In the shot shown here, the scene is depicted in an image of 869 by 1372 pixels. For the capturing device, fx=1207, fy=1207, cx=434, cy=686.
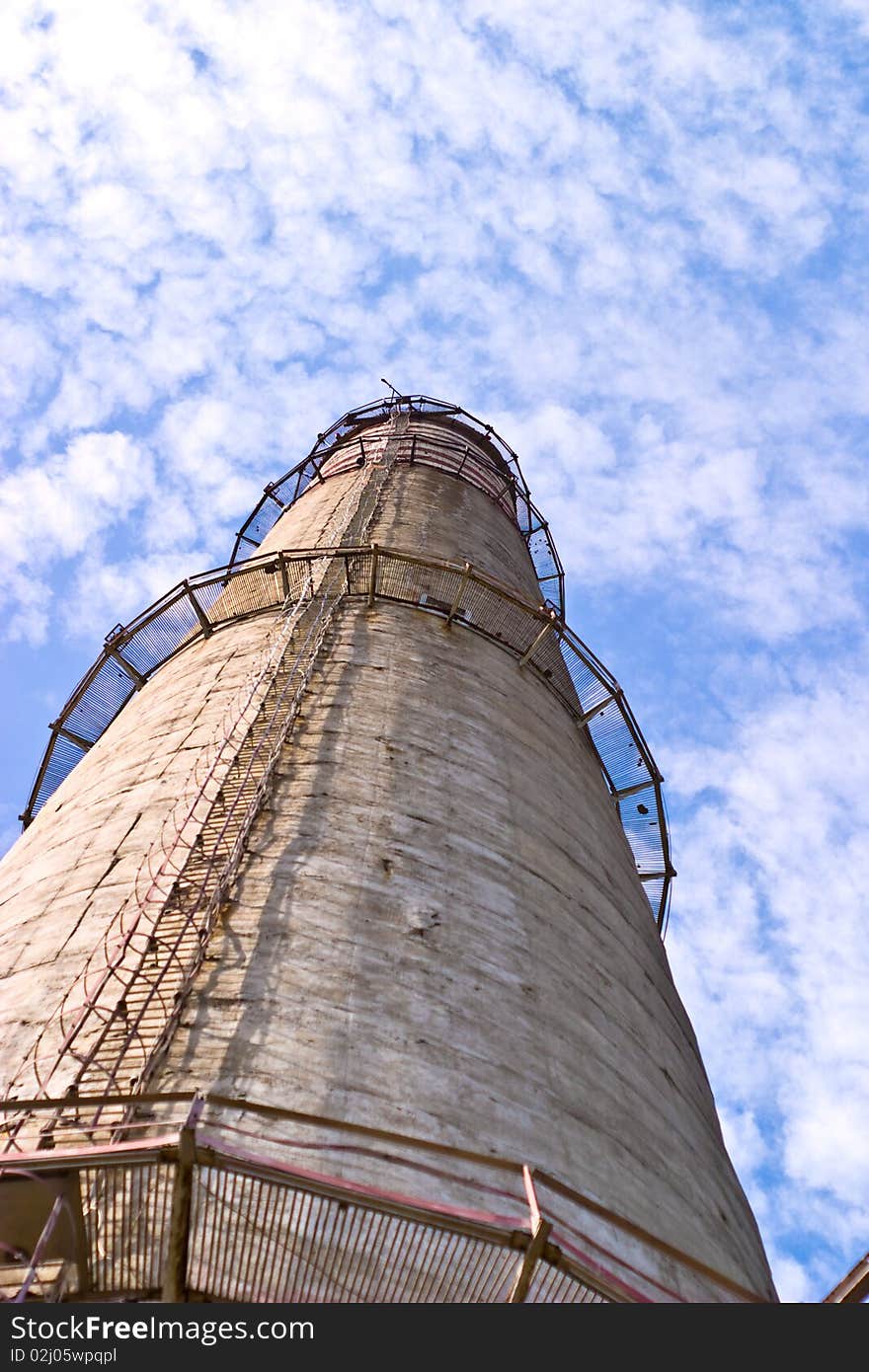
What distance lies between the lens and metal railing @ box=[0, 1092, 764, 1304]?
19.4 feet

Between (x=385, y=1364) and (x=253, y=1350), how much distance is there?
580 mm

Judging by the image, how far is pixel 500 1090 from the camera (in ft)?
25.8

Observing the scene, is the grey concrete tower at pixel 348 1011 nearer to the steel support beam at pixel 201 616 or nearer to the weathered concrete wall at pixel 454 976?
the weathered concrete wall at pixel 454 976

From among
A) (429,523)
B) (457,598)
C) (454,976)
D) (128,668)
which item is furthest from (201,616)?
(454,976)

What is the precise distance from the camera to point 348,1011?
8031mm

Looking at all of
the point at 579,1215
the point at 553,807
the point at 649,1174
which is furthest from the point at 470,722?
the point at 579,1215

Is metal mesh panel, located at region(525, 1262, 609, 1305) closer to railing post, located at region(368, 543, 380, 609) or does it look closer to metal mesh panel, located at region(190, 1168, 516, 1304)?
metal mesh panel, located at region(190, 1168, 516, 1304)

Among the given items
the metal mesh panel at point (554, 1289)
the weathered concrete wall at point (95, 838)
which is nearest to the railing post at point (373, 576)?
the weathered concrete wall at point (95, 838)

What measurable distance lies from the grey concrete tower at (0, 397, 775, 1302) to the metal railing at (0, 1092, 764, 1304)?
0.05 ft

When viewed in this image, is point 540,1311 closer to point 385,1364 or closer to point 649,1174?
point 385,1364

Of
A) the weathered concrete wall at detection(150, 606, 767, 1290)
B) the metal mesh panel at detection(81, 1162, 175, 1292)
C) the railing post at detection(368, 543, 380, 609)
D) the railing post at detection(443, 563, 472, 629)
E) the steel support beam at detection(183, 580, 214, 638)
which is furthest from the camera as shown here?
the steel support beam at detection(183, 580, 214, 638)

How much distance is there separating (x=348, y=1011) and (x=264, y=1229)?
6.25 ft

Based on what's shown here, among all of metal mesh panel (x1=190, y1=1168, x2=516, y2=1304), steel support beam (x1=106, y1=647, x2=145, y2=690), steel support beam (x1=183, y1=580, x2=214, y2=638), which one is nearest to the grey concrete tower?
metal mesh panel (x1=190, y1=1168, x2=516, y2=1304)

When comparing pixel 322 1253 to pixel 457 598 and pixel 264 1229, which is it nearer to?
pixel 264 1229
